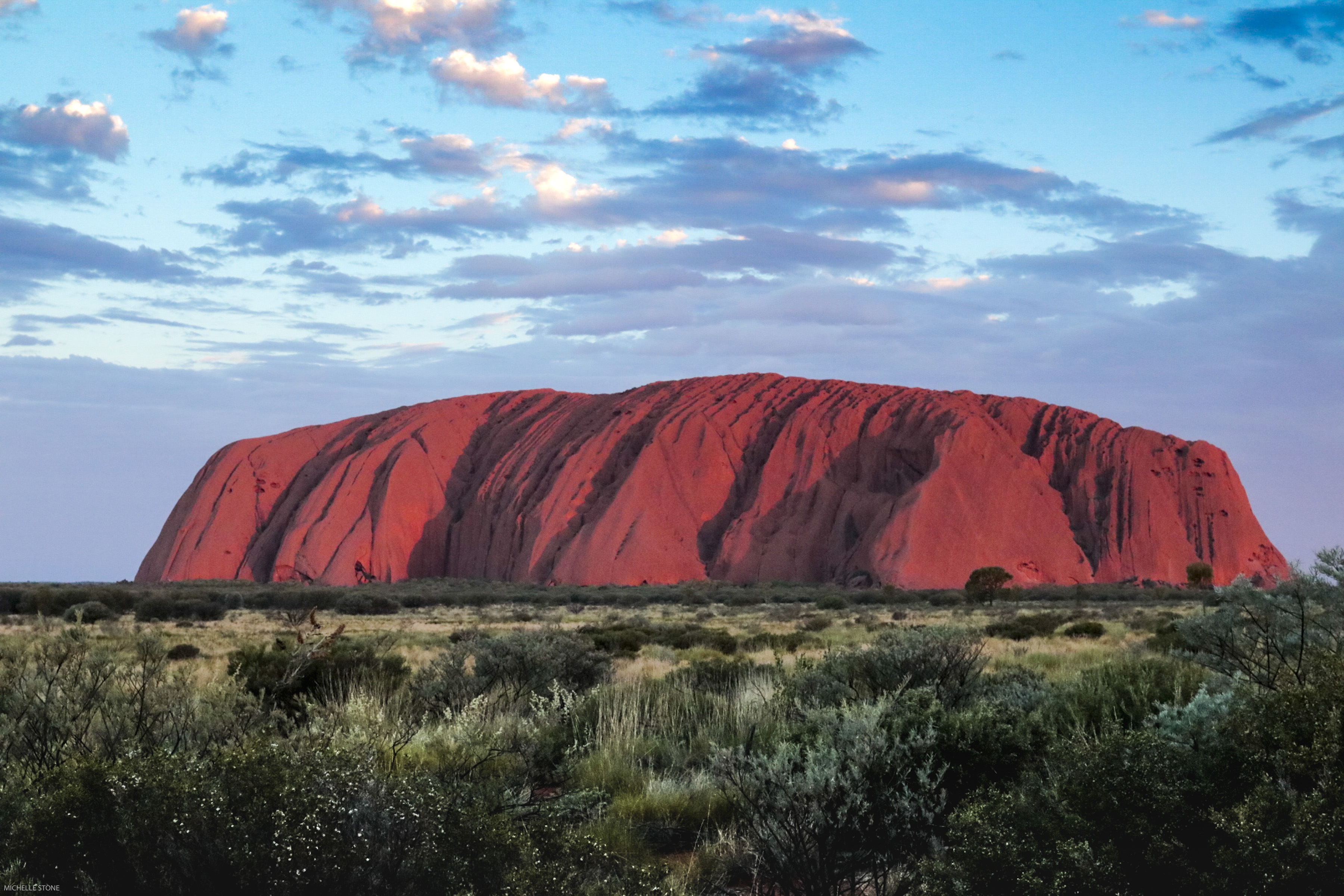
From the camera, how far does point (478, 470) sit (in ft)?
257

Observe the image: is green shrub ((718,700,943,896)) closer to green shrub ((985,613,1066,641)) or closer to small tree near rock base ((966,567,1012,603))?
green shrub ((985,613,1066,641))

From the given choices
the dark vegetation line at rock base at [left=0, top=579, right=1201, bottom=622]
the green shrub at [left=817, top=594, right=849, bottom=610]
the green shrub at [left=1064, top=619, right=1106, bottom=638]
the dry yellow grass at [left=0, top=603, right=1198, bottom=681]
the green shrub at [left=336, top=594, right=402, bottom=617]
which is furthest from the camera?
the green shrub at [left=817, top=594, right=849, bottom=610]

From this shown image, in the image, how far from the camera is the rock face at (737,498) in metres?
65.2

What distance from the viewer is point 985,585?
47.8 metres

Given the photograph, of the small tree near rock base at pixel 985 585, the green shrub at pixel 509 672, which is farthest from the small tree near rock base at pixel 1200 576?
the green shrub at pixel 509 672

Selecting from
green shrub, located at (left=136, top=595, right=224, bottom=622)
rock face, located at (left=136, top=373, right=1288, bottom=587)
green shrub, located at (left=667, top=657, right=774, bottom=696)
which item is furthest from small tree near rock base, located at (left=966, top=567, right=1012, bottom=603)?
green shrub, located at (left=667, top=657, right=774, bottom=696)

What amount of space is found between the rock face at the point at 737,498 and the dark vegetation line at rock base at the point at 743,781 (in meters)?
53.7

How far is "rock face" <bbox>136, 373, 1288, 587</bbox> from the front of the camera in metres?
65.2

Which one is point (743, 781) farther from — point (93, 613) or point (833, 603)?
point (833, 603)

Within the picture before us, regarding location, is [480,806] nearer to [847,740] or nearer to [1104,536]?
[847,740]

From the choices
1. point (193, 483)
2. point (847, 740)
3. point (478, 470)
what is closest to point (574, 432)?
point (478, 470)

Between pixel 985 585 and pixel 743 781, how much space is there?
44.1 m

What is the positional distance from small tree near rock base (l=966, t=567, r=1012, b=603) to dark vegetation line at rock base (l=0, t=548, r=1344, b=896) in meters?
38.8

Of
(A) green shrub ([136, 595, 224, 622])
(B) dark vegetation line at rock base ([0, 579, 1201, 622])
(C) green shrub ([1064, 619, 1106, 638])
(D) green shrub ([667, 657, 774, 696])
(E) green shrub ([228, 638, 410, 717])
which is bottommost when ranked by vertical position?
(B) dark vegetation line at rock base ([0, 579, 1201, 622])
